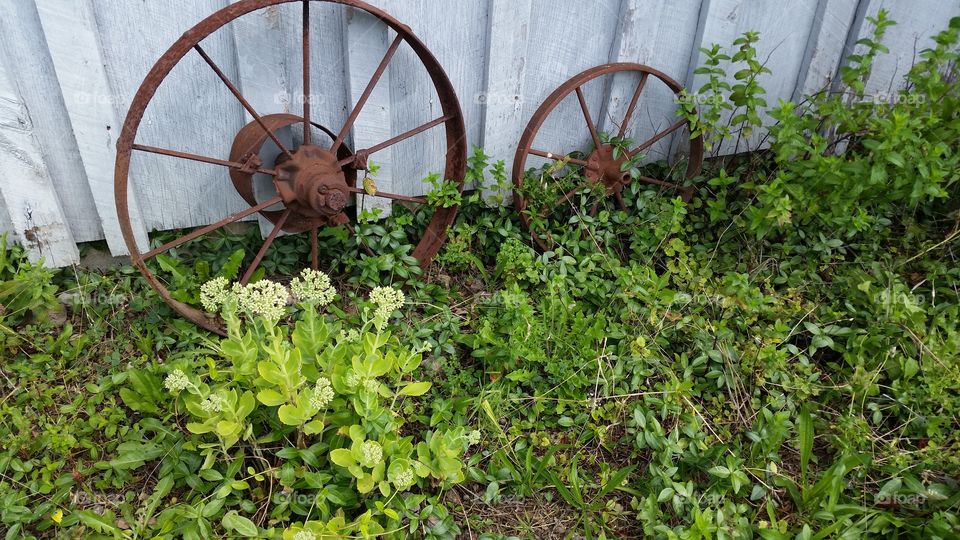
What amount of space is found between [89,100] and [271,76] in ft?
2.02

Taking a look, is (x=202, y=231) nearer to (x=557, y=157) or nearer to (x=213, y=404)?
(x=213, y=404)

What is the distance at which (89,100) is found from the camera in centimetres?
224

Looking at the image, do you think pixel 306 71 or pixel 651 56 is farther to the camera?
pixel 651 56

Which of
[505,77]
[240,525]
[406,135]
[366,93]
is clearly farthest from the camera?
[505,77]

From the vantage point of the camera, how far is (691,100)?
3.01 meters

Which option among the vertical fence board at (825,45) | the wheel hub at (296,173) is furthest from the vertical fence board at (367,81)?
the vertical fence board at (825,45)

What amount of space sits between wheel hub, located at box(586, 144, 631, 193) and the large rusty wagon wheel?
66cm

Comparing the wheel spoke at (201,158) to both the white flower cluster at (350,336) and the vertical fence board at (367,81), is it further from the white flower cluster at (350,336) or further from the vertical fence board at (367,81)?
the white flower cluster at (350,336)

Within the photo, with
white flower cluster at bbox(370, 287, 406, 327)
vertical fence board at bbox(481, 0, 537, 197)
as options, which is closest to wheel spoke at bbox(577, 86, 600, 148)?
vertical fence board at bbox(481, 0, 537, 197)

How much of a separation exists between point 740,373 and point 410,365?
126 cm

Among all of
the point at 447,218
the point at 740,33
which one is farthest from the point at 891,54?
the point at 447,218

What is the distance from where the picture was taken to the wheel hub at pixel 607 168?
3051mm

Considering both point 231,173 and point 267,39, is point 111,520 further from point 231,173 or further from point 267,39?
point 267,39

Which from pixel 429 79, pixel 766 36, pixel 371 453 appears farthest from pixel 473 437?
pixel 766 36
